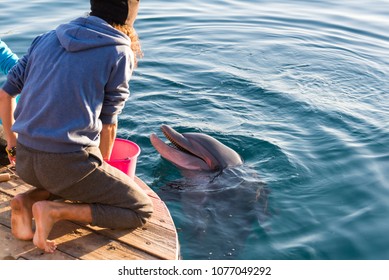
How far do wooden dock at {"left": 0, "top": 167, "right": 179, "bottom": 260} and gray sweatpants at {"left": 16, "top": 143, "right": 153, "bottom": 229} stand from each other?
13 centimetres

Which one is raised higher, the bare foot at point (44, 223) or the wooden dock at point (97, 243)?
the bare foot at point (44, 223)

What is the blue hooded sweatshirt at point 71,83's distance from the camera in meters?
4.46

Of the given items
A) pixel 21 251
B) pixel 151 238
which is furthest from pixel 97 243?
pixel 21 251

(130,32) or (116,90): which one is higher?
(130,32)

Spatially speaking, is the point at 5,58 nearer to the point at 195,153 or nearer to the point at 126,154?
the point at 126,154

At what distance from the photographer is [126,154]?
6.09 m

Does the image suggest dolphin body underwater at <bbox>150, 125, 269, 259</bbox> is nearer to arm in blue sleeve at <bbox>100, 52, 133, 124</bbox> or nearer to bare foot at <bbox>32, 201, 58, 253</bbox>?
bare foot at <bbox>32, 201, 58, 253</bbox>

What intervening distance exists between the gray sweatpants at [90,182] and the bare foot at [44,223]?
0.59 feet

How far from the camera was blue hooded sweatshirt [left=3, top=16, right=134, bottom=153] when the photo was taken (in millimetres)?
4461

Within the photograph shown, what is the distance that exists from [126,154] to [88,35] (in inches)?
74.2

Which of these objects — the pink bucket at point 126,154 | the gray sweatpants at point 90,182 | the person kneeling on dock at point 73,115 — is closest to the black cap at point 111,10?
the person kneeling on dock at point 73,115

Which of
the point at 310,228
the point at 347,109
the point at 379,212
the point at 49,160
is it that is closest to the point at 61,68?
the point at 49,160

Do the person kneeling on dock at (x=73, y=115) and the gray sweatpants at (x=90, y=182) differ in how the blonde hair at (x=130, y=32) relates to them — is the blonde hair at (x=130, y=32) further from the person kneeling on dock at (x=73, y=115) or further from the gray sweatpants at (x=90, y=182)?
the gray sweatpants at (x=90, y=182)
